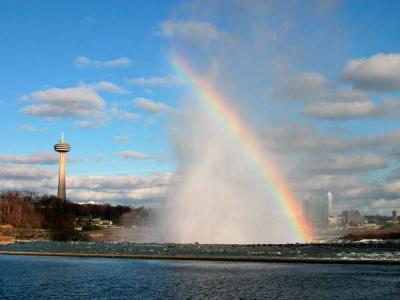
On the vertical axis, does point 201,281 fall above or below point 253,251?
below

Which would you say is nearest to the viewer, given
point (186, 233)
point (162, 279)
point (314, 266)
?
point (162, 279)

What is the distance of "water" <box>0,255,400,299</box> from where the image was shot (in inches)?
1741

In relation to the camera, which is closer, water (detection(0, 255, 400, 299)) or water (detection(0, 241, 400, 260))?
water (detection(0, 255, 400, 299))

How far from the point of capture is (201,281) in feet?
177

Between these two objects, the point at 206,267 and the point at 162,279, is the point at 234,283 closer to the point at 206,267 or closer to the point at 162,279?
the point at 162,279

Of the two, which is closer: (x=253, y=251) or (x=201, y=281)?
(x=201, y=281)

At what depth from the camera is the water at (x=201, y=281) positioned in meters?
44.2

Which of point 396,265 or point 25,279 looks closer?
point 25,279

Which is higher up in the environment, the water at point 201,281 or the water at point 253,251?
the water at point 253,251

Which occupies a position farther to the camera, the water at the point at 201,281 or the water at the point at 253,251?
the water at the point at 253,251

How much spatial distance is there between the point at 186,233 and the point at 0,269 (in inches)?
3554

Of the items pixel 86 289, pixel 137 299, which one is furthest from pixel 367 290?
pixel 86 289

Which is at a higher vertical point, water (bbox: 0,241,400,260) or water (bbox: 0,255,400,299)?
water (bbox: 0,241,400,260)

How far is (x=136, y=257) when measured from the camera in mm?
90312
